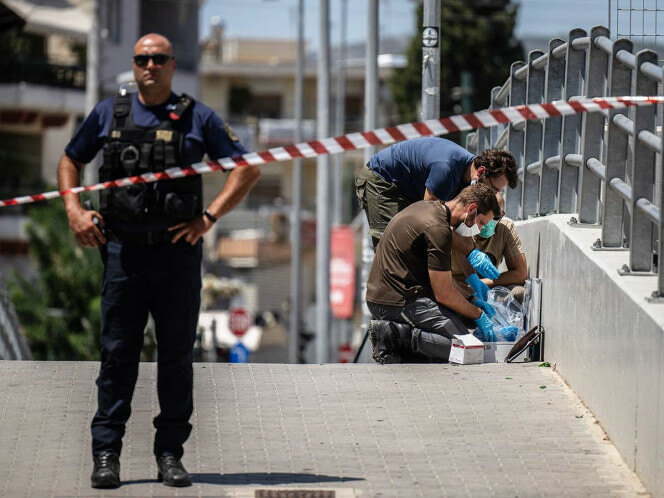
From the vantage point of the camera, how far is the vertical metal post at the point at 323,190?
23.8m

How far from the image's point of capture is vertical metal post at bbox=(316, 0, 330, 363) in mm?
23797

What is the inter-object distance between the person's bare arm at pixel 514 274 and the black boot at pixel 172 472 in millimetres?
4320

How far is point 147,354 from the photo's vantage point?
21734 millimetres

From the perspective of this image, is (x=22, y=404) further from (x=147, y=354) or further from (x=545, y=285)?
(x=147, y=354)

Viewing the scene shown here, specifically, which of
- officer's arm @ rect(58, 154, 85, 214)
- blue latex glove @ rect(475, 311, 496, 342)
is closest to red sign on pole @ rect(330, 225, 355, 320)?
blue latex glove @ rect(475, 311, 496, 342)

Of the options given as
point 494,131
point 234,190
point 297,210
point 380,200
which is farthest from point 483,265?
point 297,210

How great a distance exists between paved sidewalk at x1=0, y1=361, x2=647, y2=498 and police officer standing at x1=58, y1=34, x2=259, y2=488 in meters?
0.38

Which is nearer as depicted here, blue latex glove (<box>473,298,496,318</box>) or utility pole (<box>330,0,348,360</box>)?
blue latex glove (<box>473,298,496,318</box>)

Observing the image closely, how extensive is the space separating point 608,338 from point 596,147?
74.4 inches

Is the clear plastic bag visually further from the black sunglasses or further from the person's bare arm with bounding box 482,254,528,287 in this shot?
the black sunglasses

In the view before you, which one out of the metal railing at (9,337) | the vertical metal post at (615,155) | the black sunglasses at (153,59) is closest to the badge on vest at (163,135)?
the black sunglasses at (153,59)

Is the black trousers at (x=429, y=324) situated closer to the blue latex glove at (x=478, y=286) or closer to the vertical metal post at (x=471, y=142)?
the blue latex glove at (x=478, y=286)

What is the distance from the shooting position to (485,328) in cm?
951

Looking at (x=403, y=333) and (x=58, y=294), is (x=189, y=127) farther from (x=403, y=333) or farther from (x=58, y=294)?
(x=58, y=294)
